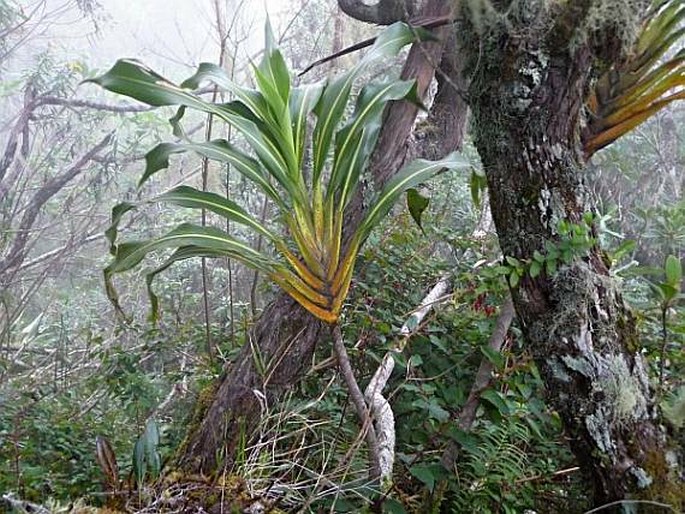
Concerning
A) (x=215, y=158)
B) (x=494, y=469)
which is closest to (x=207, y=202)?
(x=215, y=158)

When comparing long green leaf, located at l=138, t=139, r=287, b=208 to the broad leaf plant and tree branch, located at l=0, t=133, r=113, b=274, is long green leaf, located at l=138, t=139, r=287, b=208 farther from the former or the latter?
tree branch, located at l=0, t=133, r=113, b=274

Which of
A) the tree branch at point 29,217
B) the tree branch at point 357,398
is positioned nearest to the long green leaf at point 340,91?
the tree branch at point 357,398

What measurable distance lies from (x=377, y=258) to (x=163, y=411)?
3.52 ft

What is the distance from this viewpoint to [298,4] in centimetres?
424

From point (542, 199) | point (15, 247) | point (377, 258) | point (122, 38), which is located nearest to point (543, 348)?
point (542, 199)

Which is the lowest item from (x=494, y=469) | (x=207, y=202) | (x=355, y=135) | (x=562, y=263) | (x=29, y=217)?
(x=494, y=469)

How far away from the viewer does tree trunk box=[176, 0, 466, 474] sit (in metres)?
1.43

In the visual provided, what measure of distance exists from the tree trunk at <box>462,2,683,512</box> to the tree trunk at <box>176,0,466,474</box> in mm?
447

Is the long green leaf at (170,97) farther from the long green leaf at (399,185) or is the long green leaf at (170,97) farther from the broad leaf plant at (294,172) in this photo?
the long green leaf at (399,185)

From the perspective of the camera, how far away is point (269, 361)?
Answer: 155 centimetres

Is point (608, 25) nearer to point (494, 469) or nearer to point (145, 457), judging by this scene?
point (494, 469)

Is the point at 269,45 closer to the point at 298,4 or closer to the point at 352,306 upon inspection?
the point at 352,306

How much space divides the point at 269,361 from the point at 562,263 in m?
0.86

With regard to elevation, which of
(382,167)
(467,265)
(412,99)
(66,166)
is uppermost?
(66,166)
